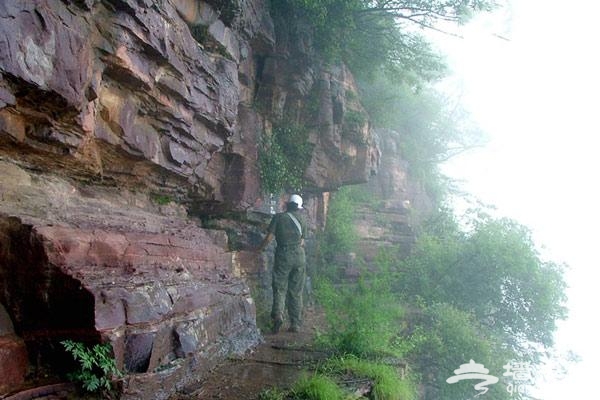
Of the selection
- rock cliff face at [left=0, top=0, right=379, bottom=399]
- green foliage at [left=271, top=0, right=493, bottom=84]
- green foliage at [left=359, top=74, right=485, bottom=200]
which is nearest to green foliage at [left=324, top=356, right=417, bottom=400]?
rock cliff face at [left=0, top=0, right=379, bottom=399]

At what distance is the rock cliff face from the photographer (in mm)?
3564

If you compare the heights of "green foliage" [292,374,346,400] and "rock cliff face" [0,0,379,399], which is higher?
"rock cliff face" [0,0,379,399]

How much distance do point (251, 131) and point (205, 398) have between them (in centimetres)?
603

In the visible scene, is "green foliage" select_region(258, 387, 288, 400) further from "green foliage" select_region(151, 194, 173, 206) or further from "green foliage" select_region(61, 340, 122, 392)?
"green foliage" select_region(151, 194, 173, 206)

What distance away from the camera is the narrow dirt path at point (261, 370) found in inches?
169

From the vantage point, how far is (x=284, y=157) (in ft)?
34.2

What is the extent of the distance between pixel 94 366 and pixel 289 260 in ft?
15.7

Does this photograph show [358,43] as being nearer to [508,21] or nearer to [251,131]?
[251,131]

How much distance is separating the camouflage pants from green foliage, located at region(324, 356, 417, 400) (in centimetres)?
263

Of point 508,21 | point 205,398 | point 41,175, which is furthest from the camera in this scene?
point 508,21

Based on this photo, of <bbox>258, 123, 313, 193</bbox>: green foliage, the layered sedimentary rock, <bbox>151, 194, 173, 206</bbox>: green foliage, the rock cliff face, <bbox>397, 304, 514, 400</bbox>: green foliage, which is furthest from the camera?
the layered sedimentary rock

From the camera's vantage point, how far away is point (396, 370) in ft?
18.4

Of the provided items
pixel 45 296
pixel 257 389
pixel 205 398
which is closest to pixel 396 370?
pixel 257 389

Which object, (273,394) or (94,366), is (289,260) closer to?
(273,394)
